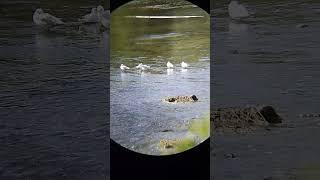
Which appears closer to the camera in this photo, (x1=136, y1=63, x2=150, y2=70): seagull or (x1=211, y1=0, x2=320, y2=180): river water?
(x1=211, y1=0, x2=320, y2=180): river water

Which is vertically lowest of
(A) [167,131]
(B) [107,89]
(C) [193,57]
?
(A) [167,131]

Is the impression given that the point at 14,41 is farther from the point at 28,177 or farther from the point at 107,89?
the point at 28,177

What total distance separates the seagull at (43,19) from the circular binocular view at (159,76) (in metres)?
0.40

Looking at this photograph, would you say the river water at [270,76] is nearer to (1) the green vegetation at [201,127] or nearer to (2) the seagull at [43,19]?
(1) the green vegetation at [201,127]

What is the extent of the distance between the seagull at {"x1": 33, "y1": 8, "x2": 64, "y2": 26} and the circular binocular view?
1.30ft

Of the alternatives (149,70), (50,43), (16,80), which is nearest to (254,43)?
(149,70)

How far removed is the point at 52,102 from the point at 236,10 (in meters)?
1.41

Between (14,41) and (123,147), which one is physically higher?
(14,41)

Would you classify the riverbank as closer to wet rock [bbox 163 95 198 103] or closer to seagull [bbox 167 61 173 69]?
wet rock [bbox 163 95 198 103]

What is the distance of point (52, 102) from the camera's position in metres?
3.25

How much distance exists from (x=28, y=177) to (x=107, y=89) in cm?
80

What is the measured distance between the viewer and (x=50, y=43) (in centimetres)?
329

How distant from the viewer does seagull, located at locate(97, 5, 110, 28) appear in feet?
10.6

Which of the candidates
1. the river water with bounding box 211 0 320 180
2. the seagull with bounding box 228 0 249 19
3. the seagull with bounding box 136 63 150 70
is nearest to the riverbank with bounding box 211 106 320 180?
the river water with bounding box 211 0 320 180
